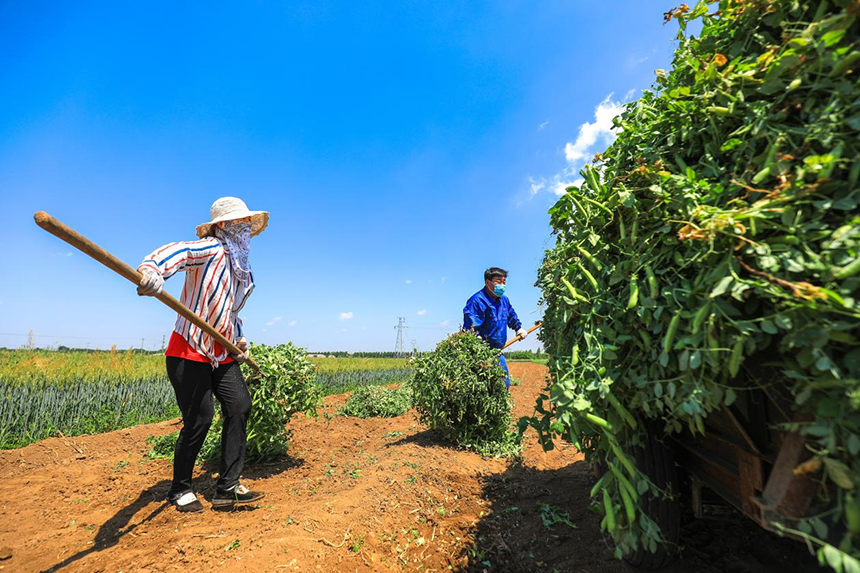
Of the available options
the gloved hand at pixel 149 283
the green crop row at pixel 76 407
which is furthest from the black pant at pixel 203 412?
the green crop row at pixel 76 407

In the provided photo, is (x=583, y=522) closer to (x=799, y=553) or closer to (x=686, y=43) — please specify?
(x=799, y=553)

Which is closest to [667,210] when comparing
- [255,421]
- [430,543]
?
[430,543]

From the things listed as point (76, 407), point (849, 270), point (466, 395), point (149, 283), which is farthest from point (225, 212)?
point (76, 407)

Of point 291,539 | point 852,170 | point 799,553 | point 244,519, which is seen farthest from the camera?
point 244,519

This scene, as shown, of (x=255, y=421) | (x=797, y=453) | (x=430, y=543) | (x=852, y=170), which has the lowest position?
(x=430, y=543)

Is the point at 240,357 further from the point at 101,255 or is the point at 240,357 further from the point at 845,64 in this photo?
the point at 845,64

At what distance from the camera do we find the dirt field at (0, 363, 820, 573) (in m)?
2.38

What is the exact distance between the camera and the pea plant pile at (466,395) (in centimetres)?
487

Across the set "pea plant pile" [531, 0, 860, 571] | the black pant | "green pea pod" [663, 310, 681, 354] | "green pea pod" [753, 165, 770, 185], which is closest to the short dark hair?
the black pant

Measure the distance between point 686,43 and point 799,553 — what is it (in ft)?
8.79

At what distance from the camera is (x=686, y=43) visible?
1.82 m

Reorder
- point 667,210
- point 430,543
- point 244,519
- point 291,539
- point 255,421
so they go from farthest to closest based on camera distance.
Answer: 1. point 255,421
2. point 244,519
3. point 430,543
4. point 291,539
5. point 667,210

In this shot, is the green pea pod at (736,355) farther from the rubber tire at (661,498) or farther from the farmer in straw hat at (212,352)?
the farmer in straw hat at (212,352)

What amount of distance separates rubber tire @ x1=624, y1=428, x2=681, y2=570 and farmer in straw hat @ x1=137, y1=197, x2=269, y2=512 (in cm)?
304
